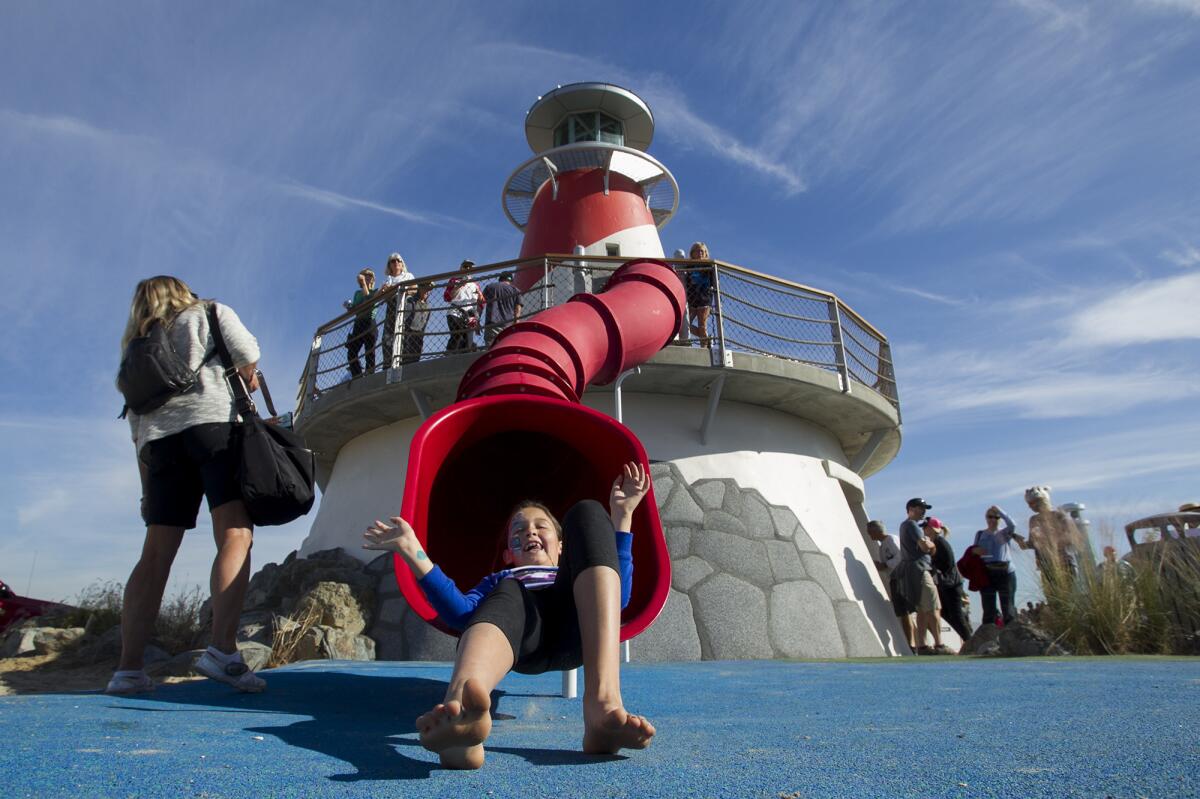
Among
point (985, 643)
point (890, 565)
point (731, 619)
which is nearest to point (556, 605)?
point (731, 619)

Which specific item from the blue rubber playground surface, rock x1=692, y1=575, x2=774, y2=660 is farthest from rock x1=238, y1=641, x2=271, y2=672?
rock x1=692, y1=575, x2=774, y2=660

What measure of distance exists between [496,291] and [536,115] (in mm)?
6955

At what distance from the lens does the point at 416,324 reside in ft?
26.0

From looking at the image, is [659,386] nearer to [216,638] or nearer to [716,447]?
[716,447]

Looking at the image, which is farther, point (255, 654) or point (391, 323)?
point (391, 323)

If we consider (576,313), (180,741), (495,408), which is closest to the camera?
(180,741)

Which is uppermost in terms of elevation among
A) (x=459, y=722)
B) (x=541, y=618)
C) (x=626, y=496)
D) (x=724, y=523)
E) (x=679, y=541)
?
(x=724, y=523)

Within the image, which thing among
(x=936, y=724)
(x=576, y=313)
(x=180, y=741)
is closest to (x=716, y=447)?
(x=576, y=313)

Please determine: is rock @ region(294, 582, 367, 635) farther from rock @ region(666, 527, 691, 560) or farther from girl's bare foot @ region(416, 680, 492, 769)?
girl's bare foot @ region(416, 680, 492, 769)

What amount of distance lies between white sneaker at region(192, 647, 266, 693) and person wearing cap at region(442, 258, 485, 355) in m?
4.63

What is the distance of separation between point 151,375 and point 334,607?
4.35 metres

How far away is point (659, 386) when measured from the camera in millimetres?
7723

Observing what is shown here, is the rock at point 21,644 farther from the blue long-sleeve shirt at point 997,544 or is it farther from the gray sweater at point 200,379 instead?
the blue long-sleeve shirt at point 997,544

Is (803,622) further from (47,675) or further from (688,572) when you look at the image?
(47,675)
